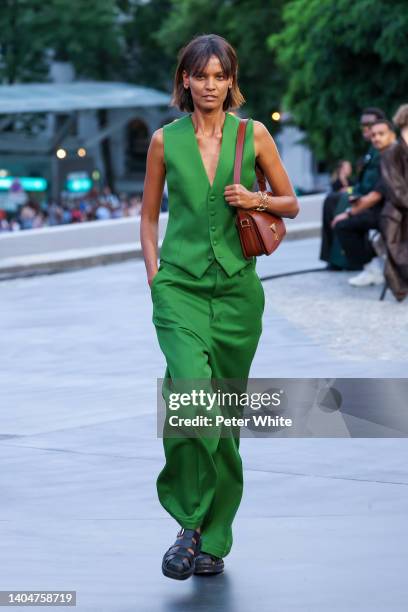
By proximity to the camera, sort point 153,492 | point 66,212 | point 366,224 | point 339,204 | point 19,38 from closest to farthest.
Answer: point 153,492, point 366,224, point 339,204, point 66,212, point 19,38

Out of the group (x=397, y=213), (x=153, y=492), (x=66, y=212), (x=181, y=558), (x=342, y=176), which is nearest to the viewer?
(x=181, y=558)

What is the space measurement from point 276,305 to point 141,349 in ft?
10.7

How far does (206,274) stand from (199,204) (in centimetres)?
23

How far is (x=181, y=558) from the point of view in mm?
5645

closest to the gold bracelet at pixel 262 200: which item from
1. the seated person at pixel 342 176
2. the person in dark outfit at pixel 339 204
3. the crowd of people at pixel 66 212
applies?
the person in dark outfit at pixel 339 204

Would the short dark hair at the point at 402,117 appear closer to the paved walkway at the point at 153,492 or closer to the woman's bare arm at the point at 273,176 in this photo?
the paved walkway at the point at 153,492

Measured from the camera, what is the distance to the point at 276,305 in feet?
51.1

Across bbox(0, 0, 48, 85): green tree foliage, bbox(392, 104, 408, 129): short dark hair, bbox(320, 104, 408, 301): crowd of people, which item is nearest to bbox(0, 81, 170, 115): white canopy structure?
bbox(0, 0, 48, 85): green tree foliage

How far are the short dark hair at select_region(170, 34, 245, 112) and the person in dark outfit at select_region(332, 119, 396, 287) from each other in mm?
8839

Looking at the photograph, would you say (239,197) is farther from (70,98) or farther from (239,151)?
(70,98)

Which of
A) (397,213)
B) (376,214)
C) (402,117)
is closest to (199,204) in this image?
(402,117)

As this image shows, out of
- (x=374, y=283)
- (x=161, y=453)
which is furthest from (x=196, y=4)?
(x=161, y=453)

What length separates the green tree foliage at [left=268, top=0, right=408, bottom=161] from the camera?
3694 cm

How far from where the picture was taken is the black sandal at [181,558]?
5.63 meters
